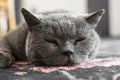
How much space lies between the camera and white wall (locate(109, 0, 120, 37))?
16.7ft

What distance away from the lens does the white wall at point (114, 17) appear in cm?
509

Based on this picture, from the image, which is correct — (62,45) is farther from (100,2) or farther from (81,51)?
(100,2)

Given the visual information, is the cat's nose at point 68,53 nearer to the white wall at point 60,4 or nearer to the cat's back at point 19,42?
the cat's back at point 19,42

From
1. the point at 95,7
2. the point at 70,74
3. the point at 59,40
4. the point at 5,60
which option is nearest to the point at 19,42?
the point at 5,60

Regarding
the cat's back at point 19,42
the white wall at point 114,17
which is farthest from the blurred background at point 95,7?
the cat's back at point 19,42

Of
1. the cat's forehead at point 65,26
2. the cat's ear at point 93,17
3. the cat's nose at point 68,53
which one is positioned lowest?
the cat's nose at point 68,53

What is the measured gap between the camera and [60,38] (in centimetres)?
137

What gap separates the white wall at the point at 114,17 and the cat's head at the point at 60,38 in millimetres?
3703

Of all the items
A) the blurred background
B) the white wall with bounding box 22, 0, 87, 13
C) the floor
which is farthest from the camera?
the white wall with bounding box 22, 0, 87, 13

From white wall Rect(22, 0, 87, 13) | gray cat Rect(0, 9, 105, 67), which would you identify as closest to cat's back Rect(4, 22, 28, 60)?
gray cat Rect(0, 9, 105, 67)

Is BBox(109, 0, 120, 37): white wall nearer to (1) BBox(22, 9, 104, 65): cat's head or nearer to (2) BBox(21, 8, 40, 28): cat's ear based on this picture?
(1) BBox(22, 9, 104, 65): cat's head

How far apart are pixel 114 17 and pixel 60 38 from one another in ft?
12.8

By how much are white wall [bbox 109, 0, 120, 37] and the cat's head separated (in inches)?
146

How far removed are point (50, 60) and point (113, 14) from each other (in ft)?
12.8
